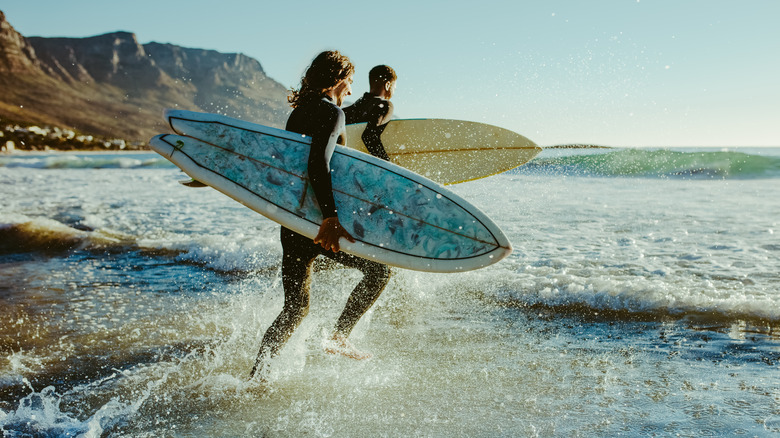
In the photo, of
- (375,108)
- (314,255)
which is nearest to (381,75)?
(375,108)

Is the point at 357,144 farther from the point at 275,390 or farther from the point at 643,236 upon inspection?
the point at 643,236

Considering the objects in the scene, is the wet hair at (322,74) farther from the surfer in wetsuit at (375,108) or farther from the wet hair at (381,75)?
the wet hair at (381,75)

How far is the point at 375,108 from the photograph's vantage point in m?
3.13

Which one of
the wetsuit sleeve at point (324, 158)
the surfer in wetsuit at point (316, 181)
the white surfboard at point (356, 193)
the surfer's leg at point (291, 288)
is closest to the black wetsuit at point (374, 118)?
the white surfboard at point (356, 193)

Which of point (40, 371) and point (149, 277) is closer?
point (40, 371)

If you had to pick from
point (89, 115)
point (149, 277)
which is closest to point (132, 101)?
point (89, 115)

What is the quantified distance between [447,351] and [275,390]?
3.56 feet

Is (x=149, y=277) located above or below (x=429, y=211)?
below

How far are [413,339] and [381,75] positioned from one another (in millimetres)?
1707

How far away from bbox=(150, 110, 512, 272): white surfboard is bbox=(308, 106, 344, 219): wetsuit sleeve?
22cm

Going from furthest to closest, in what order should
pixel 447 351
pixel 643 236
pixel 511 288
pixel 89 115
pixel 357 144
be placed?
1. pixel 89 115
2. pixel 643 236
3. pixel 511 288
4. pixel 357 144
5. pixel 447 351

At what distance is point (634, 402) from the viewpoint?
2.46 metres

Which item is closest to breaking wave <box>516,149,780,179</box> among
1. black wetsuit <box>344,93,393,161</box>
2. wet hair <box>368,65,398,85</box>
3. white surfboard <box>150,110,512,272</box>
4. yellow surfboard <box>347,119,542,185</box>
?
yellow surfboard <box>347,119,542,185</box>

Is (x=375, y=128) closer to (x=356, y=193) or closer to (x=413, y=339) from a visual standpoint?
(x=356, y=193)
